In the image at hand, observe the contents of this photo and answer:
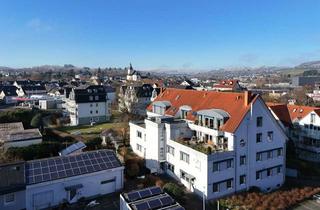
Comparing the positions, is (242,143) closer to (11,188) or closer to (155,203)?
(155,203)

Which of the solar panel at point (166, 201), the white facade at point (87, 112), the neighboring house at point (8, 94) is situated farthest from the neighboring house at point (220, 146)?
the neighboring house at point (8, 94)

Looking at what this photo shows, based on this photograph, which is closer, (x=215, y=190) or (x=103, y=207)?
(x=103, y=207)

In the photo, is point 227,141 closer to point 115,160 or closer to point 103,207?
point 115,160

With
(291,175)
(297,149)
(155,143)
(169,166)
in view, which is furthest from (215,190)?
(297,149)

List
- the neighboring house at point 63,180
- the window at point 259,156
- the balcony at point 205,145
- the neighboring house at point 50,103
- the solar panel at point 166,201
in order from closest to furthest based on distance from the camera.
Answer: the solar panel at point 166,201
the neighboring house at point 63,180
the balcony at point 205,145
the window at point 259,156
the neighboring house at point 50,103

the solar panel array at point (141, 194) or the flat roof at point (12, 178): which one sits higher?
the flat roof at point (12, 178)

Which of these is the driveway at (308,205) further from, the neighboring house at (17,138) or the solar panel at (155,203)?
the neighboring house at (17,138)

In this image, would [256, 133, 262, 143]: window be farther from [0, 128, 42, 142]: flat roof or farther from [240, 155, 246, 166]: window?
[0, 128, 42, 142]: flat roof
